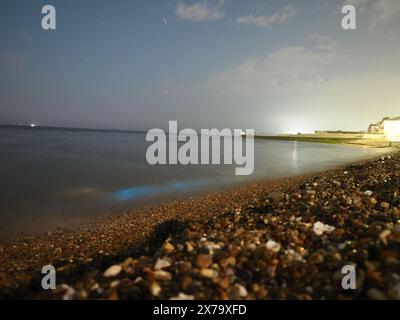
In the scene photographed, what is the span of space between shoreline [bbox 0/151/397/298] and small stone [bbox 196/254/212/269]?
1.74 meters

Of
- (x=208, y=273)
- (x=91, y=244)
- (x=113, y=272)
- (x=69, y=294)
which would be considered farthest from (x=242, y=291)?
(x=91, y=244)

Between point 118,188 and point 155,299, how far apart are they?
12.0 metres

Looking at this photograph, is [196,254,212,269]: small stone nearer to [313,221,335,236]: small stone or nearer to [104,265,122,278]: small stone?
[104,265,122,278]: small stone

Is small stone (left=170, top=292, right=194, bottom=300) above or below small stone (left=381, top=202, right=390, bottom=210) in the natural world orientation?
below

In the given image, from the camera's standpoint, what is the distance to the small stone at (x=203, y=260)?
3.67m

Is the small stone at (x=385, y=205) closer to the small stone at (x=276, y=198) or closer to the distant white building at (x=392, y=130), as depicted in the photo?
the small stone at (x=276, y=198)

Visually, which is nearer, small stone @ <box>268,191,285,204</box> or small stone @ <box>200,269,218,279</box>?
small stone @ <box>200,269,218,279</box>

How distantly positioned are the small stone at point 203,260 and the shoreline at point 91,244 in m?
1.74

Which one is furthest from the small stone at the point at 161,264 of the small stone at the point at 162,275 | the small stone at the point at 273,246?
the small stone at the point at 273,246

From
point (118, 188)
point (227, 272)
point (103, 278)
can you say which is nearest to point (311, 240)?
point (227, 272)

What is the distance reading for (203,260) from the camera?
375 cm

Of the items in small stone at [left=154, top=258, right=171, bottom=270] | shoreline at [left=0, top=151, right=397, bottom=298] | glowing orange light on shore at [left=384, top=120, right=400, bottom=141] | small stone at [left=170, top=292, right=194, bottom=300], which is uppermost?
glowing orange light on shore at [left=384, top=120, right=400, bottom=141]

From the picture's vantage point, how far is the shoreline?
4.89 metres

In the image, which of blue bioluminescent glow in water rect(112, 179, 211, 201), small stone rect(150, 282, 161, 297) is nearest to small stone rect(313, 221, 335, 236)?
small stone rect(150, 282, 161, 297)
